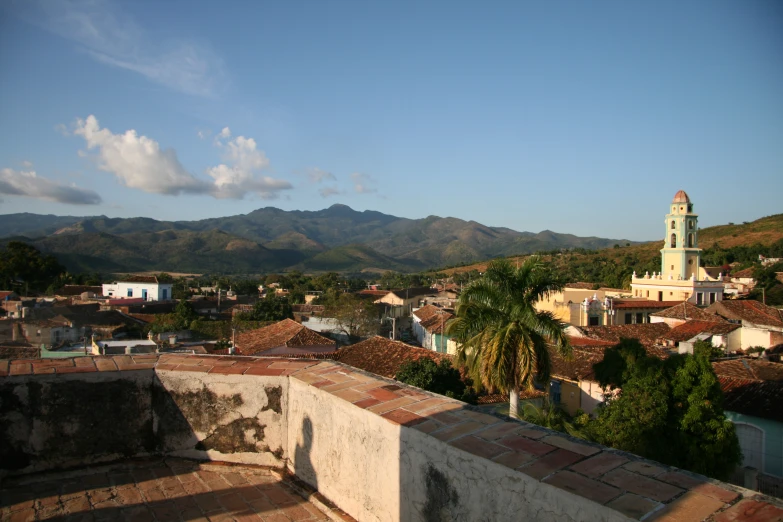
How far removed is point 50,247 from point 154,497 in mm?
135063

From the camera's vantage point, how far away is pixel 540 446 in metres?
2.31

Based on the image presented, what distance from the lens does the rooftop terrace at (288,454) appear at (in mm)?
1994

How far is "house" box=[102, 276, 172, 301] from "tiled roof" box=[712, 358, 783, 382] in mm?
56527

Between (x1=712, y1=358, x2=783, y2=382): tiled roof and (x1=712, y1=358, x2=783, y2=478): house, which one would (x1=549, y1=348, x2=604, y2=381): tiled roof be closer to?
(x1=712, y1=358, x2=783, y2=382): tiled roof

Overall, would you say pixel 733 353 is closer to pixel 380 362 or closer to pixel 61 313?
pixel 380 362

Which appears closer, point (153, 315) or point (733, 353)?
point (733, 353)

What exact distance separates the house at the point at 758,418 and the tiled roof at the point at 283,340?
15832 mm

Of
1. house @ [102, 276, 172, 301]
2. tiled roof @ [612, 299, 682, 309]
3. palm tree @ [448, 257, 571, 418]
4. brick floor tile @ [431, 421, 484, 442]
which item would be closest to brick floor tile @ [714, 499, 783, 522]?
brick floor tile @ [431, 421, 484, 442]

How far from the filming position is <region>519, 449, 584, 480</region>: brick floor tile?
205cm

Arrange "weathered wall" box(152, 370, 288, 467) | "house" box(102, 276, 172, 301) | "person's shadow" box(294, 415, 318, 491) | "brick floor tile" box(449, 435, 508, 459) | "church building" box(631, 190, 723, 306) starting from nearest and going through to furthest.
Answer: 1. "brick floor tile" box(449, 435, 508, 459)
2. "person's shadow" box(294, 415, 318, 491)
3. "weathered wall" box(152, 370, 288, 467)
4. "church building" box(631, 190, 723, 306)
5. "house" box(102, 276, 172, 301)

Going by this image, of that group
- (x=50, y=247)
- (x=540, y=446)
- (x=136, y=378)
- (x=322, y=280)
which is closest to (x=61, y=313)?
(x=136, y=378)

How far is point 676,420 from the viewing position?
10539 mm

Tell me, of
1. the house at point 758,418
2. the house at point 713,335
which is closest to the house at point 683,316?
the house at point 713,335

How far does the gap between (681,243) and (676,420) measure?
1421 inches
